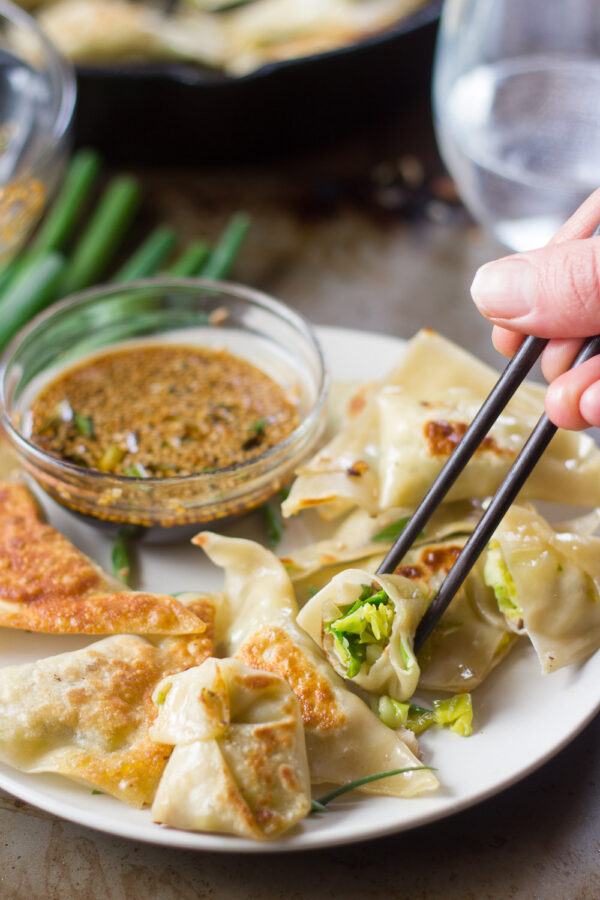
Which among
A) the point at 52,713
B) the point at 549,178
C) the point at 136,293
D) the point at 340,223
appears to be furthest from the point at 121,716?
the point at 340,223

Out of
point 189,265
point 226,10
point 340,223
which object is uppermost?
point 226,10

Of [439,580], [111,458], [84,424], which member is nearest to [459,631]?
[439,580]

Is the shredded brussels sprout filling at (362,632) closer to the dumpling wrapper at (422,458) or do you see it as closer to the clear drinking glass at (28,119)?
the dumpling wrapper at (422,458)

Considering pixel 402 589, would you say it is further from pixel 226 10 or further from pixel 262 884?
pixel 226 10

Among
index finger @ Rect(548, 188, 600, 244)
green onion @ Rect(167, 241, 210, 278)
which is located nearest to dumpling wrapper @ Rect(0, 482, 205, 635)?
index finger @ Rect(548, 188, 600, 244)

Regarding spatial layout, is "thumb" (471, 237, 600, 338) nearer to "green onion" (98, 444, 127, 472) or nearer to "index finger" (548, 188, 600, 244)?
"index finger" (548, 188, 600, 244)

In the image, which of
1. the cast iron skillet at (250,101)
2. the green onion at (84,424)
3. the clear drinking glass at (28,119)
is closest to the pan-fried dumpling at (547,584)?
the green onion at (84,424)
